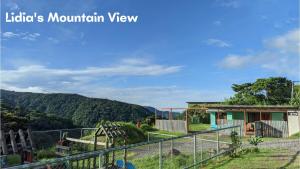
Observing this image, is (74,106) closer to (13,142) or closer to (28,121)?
(28,121)

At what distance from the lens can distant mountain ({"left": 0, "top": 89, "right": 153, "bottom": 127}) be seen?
47.4 metres

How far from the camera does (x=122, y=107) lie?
51438 millimetres

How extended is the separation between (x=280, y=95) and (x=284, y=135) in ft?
72.4

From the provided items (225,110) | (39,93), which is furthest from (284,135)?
(39,93)

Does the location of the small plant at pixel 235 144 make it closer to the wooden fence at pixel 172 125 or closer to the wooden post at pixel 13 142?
the wooden post at pixel 13 142

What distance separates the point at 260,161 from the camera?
1388cm

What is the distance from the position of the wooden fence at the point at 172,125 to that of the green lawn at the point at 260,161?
58.5 feet

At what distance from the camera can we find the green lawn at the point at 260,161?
12.9 metres

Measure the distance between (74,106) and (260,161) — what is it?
39.8 m

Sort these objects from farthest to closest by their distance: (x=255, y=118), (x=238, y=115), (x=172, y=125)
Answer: (x=172, y=125)
(x=238, y=115)
(x=255, y=118)

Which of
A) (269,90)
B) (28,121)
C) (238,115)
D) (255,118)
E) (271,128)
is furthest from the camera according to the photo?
(269,90)

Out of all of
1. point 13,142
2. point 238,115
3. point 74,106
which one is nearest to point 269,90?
point 238,115

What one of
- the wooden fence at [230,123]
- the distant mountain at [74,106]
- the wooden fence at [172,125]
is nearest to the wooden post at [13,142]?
the wooden fence at [230,123]

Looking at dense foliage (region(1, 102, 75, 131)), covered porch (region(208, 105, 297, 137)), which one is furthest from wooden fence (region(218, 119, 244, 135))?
dense foliage (region(1, 102, 75, 131))
